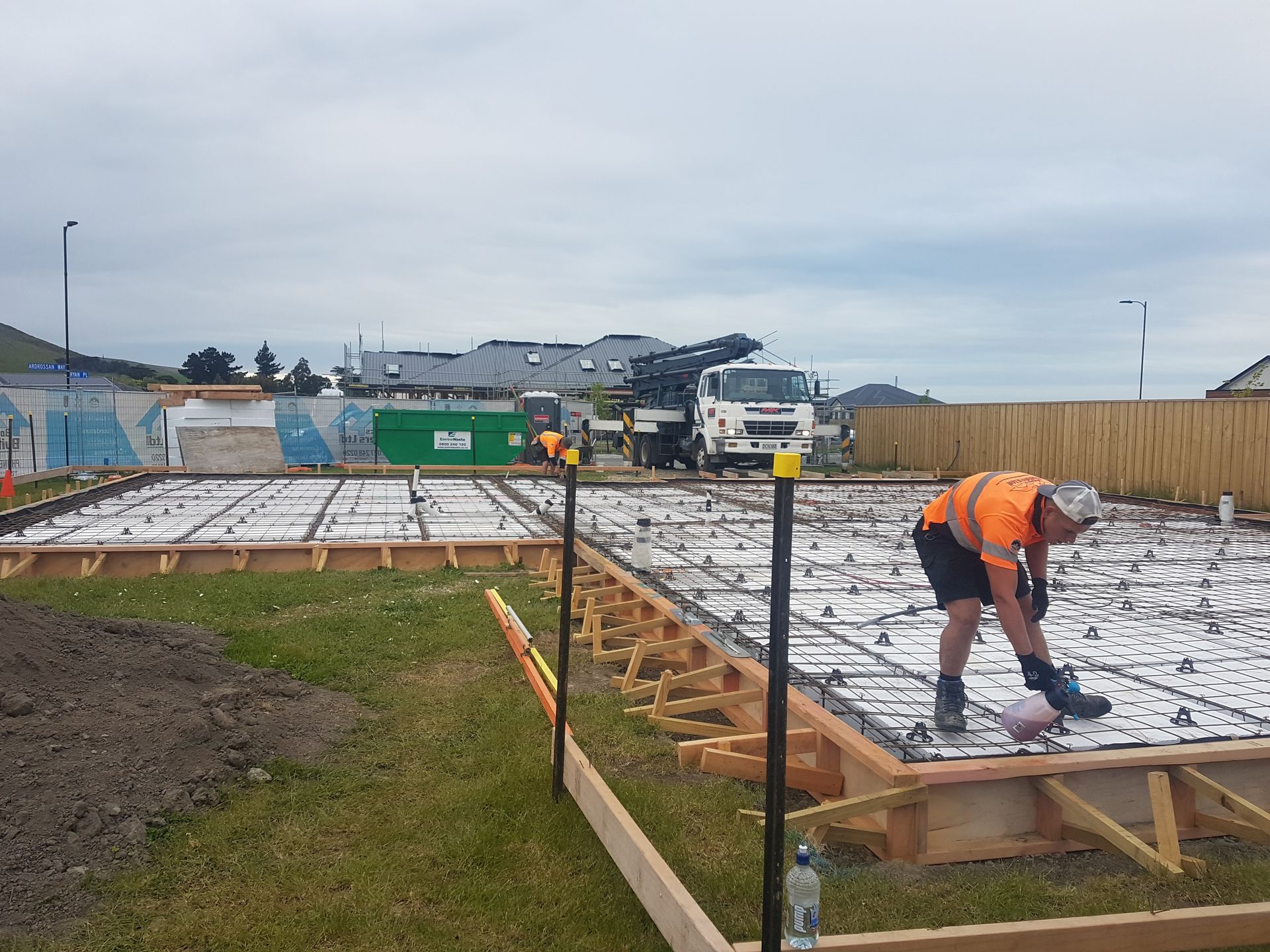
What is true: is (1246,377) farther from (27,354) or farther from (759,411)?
(27,354)

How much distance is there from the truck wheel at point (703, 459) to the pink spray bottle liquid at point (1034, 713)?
14566 millimetres

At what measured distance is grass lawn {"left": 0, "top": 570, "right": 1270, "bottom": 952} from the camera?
9.60 feet

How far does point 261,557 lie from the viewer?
8695 mm

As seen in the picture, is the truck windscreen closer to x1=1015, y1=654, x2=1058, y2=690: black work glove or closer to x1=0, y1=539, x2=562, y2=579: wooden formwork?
x1=0, y1=539, x2=562, y2=579: wooden formwork

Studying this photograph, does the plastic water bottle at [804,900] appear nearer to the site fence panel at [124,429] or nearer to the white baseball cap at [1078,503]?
the white baseball cap at [1078,503]

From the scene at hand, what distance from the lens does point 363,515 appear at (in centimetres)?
1139

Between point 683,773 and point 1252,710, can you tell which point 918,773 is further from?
point 1252,710

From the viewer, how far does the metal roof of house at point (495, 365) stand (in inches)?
2058

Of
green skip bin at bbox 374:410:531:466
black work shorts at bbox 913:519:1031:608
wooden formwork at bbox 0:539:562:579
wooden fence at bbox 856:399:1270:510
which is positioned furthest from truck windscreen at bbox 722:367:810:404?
black work shorts at bbox 913:519:1031:608

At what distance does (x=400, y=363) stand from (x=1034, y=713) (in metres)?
53.5

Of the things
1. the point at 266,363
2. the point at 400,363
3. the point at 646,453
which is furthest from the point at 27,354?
the point at 646,453

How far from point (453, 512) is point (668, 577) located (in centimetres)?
534

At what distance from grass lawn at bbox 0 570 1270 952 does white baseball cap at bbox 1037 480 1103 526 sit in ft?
4.19

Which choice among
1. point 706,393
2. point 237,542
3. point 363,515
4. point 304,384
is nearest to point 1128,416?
point 706,393
